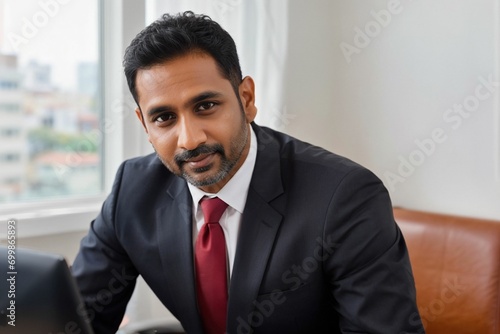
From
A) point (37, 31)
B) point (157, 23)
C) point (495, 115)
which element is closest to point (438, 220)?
point (495, 115)

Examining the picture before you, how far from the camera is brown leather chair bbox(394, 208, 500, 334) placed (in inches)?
71.4

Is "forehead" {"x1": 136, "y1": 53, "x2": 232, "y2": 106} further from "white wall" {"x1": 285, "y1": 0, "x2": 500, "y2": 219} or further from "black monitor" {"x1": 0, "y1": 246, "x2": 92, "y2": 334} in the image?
"white wall" {"x1": 285, "y1": 0, "x2": 500, "y2": 219}

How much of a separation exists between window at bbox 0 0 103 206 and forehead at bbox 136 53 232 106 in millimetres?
917

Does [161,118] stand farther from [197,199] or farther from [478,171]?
[478,171]

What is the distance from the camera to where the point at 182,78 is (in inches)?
52.4

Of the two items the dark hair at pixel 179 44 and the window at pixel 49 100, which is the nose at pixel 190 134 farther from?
the window at pixel 49 100

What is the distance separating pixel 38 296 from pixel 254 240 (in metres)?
0.66

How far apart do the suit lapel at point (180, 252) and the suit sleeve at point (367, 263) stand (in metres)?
0.36

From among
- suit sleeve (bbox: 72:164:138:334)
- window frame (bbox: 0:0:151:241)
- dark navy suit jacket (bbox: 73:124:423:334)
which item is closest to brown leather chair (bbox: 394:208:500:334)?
dark navy suit jacket (bbox: 73:124:423:334)

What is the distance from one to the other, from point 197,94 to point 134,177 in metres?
0.42

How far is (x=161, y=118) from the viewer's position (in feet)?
4.57

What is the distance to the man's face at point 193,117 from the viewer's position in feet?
4.36

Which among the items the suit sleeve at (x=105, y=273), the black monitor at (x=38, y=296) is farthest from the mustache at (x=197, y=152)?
the black monitor at (x=38, y=296)

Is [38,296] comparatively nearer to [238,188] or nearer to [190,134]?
[190,134]
